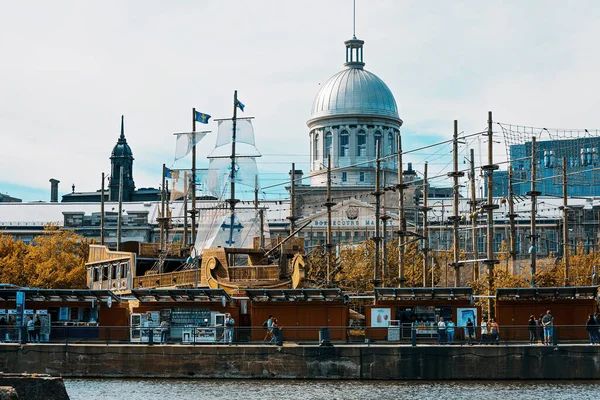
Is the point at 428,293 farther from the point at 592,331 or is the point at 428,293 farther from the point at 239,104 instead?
the point at 239,104

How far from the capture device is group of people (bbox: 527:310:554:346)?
55.8 meters

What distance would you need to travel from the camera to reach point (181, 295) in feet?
202

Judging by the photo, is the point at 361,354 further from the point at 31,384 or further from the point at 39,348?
the point at 31,384

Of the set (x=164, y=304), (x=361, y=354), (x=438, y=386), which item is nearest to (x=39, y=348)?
(x=164, y=304)

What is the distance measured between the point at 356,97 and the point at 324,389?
138 metres

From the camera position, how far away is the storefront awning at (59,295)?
6344 centimetres

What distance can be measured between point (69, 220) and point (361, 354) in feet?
423

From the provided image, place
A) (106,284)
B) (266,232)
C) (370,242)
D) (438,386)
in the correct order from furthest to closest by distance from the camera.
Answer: (370,242)
(266,232)
(106,284)
(438,386)

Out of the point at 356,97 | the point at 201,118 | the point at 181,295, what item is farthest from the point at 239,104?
the point at 356,97

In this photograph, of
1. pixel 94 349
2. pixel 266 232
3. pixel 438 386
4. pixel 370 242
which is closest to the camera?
pixel 438 386

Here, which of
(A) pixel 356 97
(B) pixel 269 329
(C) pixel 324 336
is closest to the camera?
(C) pixel 324 336

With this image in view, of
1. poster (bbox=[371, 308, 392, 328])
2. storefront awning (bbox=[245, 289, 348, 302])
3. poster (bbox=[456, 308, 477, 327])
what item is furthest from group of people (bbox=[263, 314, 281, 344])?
poster (bbox=[456, 308, 477, 327])

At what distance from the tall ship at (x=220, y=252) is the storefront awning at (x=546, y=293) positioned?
11.9 m

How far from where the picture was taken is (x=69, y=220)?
587 feet
